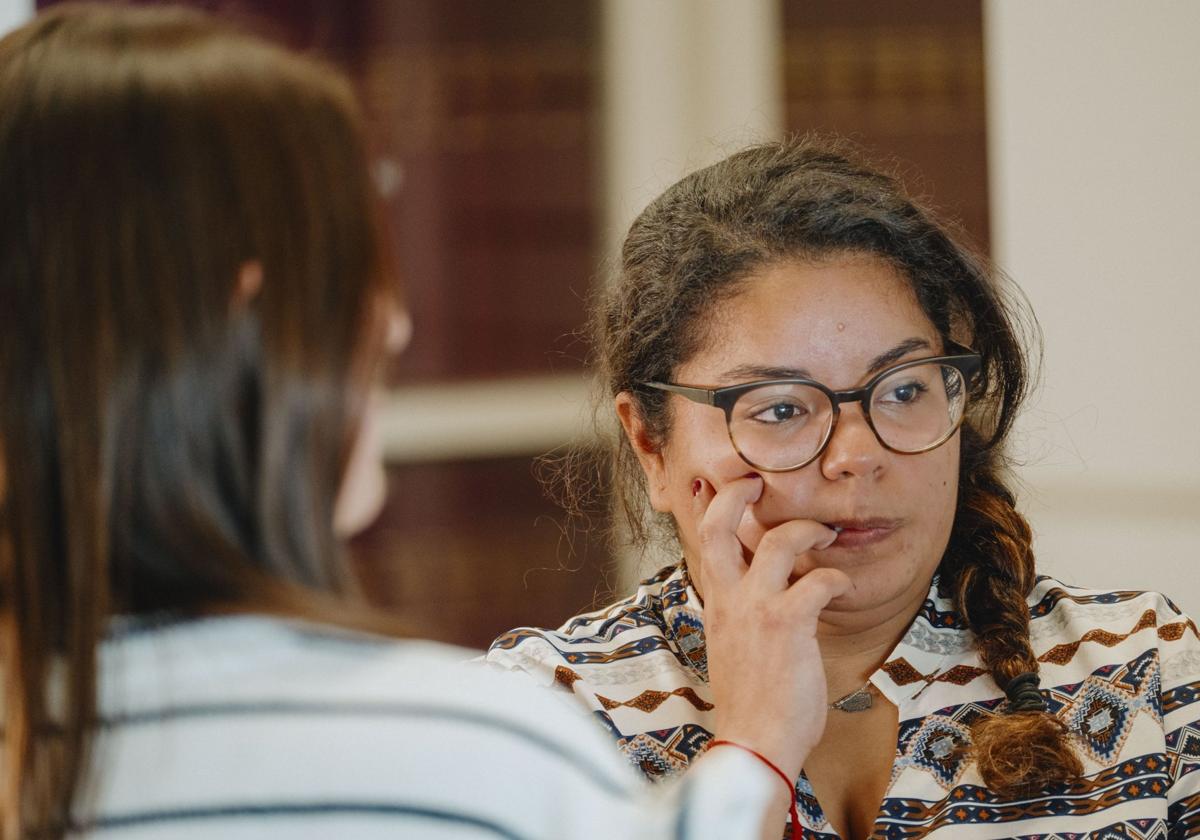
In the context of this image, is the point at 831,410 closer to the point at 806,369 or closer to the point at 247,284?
the point at 806,369

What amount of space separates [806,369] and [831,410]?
0.05m

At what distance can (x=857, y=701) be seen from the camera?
1.49 m

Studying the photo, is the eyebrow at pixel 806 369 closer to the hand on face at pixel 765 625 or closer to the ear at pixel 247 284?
the hand on face at pixel 765 625

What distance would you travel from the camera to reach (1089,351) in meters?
2.47

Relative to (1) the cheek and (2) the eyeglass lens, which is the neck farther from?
(2) the eyeglass lens

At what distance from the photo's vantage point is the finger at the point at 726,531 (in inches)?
55.6

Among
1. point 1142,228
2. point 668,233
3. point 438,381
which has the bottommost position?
point 438,381

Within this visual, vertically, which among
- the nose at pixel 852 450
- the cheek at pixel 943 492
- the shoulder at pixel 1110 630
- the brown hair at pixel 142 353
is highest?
the brown hair at pixel 142 353

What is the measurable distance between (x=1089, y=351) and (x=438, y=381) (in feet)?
4.73

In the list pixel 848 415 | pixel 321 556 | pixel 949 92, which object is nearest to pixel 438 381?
pixel 949 92

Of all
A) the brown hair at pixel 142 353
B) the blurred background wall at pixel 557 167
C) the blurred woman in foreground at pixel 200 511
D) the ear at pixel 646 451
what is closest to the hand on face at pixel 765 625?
the ear at pixel 646 451

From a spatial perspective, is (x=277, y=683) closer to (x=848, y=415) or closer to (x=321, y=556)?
(x=321, y=556)

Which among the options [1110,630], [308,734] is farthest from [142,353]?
[1110,630]

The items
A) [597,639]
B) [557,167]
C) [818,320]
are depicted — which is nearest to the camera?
[818,320]
